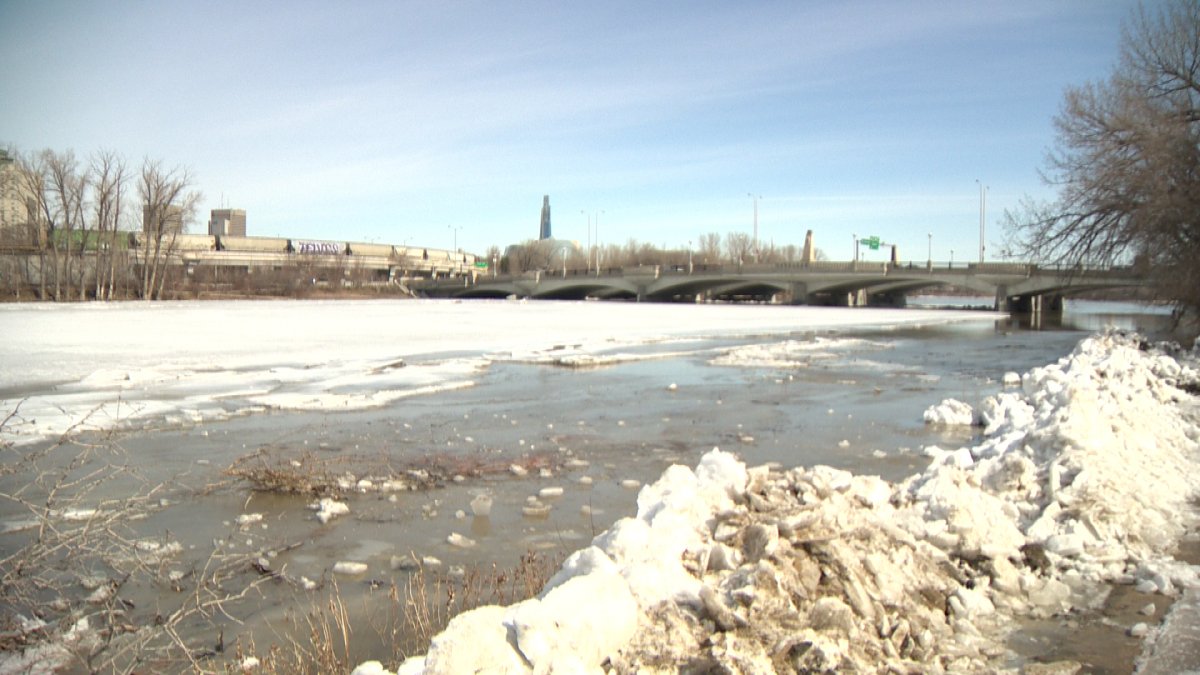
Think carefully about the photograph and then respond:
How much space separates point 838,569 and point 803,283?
74287 mm

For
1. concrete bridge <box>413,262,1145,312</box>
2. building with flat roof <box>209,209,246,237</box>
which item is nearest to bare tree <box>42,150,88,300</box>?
concrete bridge <box>413,262,1145,312</box>

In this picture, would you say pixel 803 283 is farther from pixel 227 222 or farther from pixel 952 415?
pixel 227 222

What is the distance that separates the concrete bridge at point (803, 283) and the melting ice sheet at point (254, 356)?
2848cm

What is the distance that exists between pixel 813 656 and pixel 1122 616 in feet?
7.55

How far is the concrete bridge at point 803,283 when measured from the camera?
2603 inches

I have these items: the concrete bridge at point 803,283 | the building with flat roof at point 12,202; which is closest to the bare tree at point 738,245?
the concrete bridge at point 803,283

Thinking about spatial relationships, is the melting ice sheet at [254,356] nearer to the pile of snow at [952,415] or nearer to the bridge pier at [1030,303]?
the pile of snow at [952,415]

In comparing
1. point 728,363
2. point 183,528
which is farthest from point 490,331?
point 183,528

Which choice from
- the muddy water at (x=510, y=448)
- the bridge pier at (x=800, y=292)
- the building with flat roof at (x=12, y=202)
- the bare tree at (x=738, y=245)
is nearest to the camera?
the muddy water at (x=510, y=448)

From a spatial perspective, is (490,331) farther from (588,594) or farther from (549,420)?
(588,594)

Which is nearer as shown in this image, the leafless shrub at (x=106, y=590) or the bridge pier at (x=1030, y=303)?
the leafless shrub at (x=106, y=590)

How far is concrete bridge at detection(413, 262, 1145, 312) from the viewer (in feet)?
217

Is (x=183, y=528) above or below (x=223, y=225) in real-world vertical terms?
below

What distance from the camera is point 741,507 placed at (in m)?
5.54
